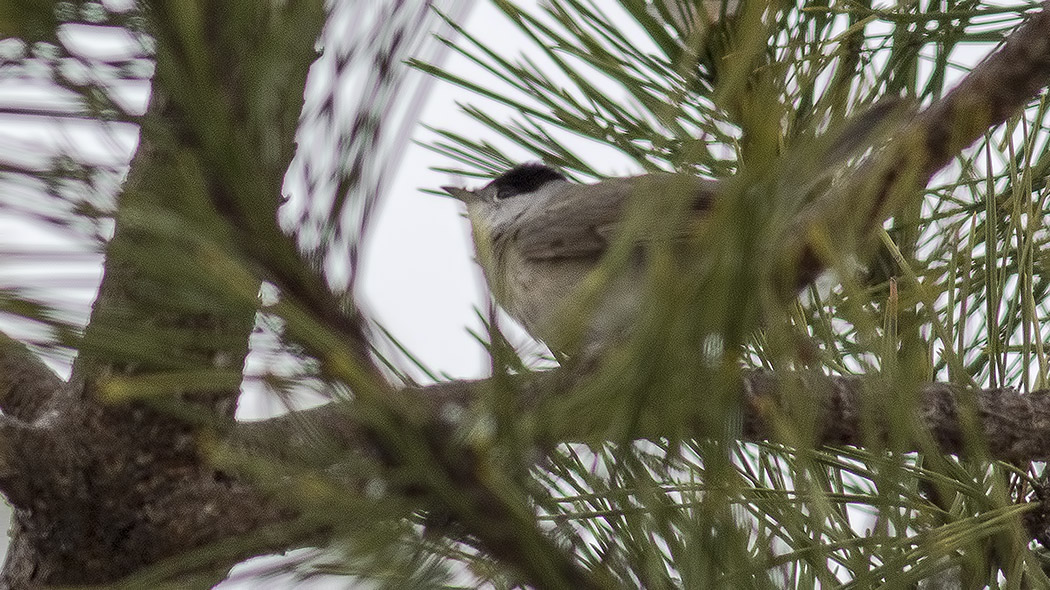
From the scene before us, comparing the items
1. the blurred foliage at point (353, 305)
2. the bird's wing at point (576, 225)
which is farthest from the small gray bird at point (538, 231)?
the blurred foliage at point (353, 305)

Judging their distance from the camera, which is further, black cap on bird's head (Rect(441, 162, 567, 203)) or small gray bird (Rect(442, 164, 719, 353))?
black cap on bird's head (Rect(441, 162, 567, 203))

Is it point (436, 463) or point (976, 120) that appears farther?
point (976, 120)

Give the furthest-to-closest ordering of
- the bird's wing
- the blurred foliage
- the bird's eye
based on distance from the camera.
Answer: the bird's eye, the bird's wing, the blurred foliage

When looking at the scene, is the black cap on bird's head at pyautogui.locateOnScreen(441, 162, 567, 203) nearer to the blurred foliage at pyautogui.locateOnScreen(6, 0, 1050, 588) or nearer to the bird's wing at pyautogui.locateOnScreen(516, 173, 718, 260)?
the bird's wing at pyautogui.locateOnScreen(516, 173, 718, 260)

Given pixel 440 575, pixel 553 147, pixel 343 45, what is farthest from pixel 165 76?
pixel 553 147

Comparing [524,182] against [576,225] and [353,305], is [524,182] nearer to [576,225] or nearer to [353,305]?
[576,225]

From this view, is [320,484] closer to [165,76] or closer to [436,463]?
[436,463]

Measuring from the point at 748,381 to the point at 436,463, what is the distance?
524 millimetres

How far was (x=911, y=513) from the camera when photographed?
132cm

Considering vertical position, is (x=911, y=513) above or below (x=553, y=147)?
below

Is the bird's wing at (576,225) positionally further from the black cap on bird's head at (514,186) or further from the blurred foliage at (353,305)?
the blurred foliage at (353,305)

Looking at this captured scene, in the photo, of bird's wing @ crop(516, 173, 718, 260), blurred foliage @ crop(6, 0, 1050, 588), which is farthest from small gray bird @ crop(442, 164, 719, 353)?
blurred foliage @ crop(6, 0, 1050, 588)

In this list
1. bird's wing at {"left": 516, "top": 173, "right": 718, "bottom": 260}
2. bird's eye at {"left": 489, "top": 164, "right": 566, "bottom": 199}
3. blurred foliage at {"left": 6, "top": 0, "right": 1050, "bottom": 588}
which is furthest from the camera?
bird's eye at {"left": 489, "top": 164, "right": 566, "bottom": 199}

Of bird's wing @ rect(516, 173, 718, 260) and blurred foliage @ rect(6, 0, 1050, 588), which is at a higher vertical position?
blurred foliage @ rect(6, 0, 1050, 588)
